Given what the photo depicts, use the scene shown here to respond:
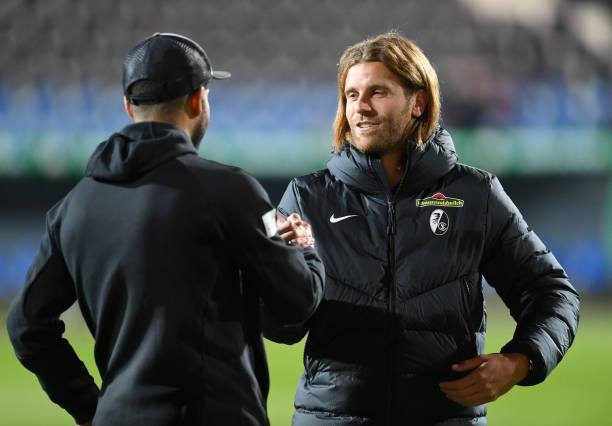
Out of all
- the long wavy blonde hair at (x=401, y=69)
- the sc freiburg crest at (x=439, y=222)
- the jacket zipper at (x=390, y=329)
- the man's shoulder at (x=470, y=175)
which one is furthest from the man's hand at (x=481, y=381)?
the long wavy blonde hair at (x=401, y=69)

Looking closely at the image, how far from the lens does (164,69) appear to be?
1500 mm

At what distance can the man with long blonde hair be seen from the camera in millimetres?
1747

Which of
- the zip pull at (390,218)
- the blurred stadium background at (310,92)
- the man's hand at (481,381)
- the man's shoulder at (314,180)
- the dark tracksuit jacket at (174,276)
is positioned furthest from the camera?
the blurred stadium background at (310,92)

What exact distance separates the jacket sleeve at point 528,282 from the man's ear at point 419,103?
271mm

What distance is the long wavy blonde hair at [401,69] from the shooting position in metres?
1.91

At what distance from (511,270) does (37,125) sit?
981cm

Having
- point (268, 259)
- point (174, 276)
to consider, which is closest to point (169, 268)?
point (174, 276)

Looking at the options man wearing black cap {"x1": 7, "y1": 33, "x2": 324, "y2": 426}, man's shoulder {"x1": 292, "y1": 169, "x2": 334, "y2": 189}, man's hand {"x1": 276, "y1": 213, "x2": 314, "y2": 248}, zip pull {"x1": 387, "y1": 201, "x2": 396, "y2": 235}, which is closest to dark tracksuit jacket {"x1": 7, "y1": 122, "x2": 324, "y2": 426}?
man wearing black cap {"x1": 7, "y1": 33, "x2": 324, "y2": 426}

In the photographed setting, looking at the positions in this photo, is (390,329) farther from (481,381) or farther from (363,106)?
(363,106)

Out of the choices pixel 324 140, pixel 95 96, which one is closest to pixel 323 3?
pixel 324 140

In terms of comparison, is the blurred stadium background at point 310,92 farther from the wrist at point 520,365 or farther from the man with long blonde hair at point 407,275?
the wrist at point 520,365

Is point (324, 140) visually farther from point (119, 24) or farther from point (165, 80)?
point (165, 80)

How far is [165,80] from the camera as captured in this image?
1.50 meters

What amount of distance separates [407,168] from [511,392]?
4227 millimetres
